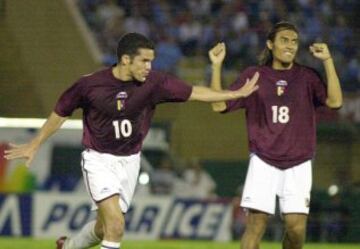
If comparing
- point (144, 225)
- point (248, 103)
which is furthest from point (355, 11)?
point (248, 103)

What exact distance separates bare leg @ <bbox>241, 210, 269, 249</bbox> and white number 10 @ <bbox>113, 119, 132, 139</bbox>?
1.05 metres

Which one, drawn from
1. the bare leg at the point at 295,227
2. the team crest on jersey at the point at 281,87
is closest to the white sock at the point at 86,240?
the bare leg at the point at 295,227

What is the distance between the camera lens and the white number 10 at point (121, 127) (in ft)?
29.8

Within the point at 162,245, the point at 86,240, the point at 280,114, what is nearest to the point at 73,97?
the point at 86,240

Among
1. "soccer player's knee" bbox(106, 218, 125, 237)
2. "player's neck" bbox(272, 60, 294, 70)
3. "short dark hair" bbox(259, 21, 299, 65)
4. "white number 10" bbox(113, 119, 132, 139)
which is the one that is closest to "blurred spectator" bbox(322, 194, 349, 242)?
"short dark hair" bbox(259, 21, 299, 65)

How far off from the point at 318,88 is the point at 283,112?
0.33 meters

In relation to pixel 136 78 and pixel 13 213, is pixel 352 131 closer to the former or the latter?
pixel 13 213

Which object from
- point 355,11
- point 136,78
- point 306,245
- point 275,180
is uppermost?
point 355,11

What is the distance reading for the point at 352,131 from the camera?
1535cm

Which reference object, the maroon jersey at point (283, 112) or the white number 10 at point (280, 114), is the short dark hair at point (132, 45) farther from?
the white number 10 at point (280, 114)

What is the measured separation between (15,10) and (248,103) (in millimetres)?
6232

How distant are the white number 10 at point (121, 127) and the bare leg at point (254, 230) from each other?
1.05 meters

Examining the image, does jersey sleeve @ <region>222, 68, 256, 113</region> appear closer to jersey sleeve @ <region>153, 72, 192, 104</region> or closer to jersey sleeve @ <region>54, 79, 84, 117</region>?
jersey sleeve @ <region>153, 72, 192, 104</region>

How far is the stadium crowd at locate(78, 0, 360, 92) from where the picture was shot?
1570 cm
